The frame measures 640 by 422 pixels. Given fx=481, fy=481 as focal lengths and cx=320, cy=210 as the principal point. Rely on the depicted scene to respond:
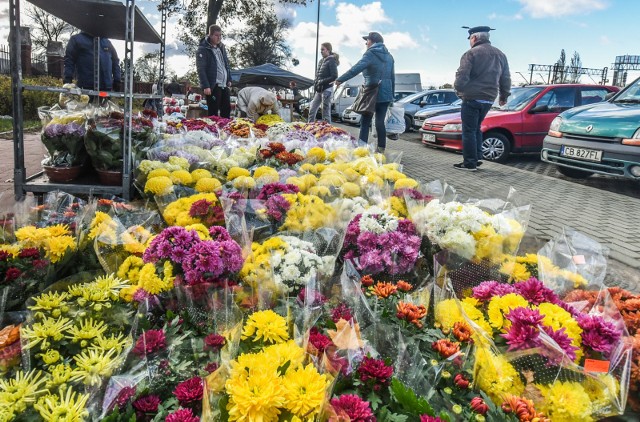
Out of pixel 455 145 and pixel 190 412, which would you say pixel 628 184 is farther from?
pixel 190 412

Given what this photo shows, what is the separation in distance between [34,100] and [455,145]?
1190cm

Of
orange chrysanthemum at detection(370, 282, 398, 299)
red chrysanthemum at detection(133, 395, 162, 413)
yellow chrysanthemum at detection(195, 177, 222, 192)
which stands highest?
yellow chrysanthemum at detection(195, 177, 222, 192)

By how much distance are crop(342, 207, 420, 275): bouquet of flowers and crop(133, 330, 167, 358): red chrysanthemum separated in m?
1.12

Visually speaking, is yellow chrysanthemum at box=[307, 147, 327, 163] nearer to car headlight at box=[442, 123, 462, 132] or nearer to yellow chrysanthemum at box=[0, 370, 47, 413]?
yellow chrysanthemum at box=[0, 370, 47, 413]

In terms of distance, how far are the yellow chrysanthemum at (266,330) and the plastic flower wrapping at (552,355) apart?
56cm

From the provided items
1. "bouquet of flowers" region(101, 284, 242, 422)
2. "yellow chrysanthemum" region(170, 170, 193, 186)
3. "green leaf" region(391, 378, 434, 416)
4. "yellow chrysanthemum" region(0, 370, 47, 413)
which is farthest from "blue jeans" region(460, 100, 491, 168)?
"yellow chrysanthemum" region(0, 370, 47, 413)

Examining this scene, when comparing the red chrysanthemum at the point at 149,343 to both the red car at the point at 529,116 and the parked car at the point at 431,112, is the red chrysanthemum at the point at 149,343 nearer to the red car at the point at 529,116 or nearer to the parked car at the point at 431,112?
the red car at the point at 529,116

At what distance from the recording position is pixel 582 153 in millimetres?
6645

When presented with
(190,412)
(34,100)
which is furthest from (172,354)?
(34,100)

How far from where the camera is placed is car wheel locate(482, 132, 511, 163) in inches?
375

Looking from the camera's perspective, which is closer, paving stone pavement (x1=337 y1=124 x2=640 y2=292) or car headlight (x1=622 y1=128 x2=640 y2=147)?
paving stone pavement (x1=337 y1=124 x2=640 y2=292)

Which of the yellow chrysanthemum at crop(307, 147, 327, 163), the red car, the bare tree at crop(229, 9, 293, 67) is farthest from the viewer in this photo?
the bare tree at crop(229, 9, 293, 67)

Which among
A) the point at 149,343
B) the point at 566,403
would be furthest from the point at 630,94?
the point at 149,343

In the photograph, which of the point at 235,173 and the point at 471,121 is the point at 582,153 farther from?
the point at 235,173
